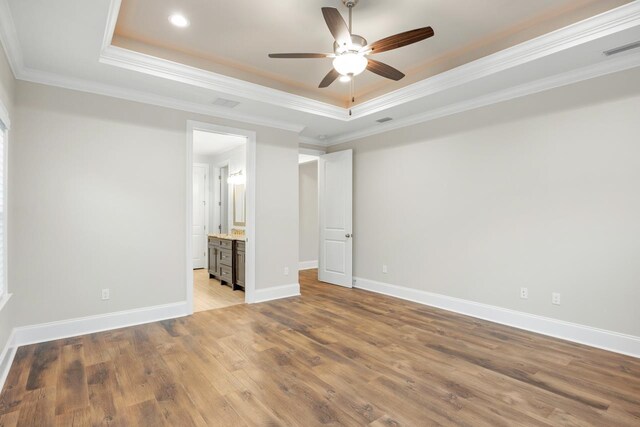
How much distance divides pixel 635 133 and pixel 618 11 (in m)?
1.11

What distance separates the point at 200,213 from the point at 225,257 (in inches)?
100

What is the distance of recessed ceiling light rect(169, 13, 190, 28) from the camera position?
9.41 feet

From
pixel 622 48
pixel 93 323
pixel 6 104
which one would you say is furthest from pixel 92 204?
pixel 622 48

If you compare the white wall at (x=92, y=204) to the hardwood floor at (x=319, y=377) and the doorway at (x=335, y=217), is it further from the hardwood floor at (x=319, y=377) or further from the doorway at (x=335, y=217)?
the doorway at (x=335, y=217)

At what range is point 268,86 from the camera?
13.8 ft

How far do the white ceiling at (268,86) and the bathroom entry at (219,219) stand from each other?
1005mm

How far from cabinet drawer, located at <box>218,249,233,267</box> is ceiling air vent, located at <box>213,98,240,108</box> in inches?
95.1

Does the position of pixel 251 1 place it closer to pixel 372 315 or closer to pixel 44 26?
pixel 44 26

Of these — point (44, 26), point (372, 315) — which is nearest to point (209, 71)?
point (44, 26)

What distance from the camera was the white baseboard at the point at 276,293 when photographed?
4.81 metres

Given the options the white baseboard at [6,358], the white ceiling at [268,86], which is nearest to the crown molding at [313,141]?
the white ceiling at [268,86]

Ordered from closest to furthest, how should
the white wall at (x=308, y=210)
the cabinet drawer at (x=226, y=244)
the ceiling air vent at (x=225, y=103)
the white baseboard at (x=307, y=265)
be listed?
1. the ceiling air vent at (x=225, y=103)
2. the cabinet drawer at (x=226, y=244)
3. the white baseboard at (x=307, y=265)
4. the white wall at (x=308, y=210)

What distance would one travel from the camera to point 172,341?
332 centimetres

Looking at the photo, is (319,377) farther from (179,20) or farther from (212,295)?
(179,20)
